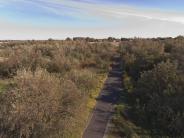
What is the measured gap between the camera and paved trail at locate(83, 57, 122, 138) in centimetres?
2287

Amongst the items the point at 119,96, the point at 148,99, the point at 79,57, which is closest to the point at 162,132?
the point at 148,99

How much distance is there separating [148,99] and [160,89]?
1.14m

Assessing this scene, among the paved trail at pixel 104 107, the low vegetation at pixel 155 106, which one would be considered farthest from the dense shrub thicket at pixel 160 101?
the paved trail at pixel 104 107

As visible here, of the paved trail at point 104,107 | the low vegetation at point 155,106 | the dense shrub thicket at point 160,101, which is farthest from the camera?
the dense shrub thicket at point 160,101

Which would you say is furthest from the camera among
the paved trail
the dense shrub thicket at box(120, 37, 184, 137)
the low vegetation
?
the dense shrub thicket at box(120, 37, 184, 137)

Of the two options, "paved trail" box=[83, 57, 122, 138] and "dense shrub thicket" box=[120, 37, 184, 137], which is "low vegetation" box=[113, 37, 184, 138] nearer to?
"dense shrub thicket" box=[120, 37, 184, 137]

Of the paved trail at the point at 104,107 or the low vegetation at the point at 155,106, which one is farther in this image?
the low vegetation at the point at 155,106

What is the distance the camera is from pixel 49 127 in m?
20.2

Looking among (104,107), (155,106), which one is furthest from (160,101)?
(104,107)

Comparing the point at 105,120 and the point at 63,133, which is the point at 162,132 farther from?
the point at 63,133

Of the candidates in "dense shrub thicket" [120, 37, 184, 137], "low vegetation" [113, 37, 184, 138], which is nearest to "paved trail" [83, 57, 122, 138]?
"low vegetation" [113, 37, 184, 138]

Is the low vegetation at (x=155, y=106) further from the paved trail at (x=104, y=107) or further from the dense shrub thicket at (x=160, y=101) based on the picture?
the paved trail at (x=104, y=107)

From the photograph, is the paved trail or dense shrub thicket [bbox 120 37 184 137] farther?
dense shrub thicket [bbox 120 37 184 137]

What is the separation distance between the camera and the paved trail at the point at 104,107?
2287cm
